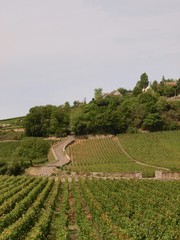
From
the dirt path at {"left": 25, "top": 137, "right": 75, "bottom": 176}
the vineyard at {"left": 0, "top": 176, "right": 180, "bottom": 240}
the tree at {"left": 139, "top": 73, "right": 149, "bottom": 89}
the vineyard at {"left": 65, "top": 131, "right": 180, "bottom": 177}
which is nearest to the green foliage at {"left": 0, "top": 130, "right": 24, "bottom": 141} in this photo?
the dirt path at {"left": 25, "top": 137, "right": 75, "bottom": 176}

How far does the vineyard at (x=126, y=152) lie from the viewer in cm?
6381

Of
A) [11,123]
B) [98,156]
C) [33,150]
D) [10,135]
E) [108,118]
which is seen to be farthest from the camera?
[11,123]

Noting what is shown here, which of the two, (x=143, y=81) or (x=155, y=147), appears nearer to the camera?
(x=155, y=147)

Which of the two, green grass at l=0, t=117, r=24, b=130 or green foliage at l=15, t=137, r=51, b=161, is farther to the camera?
green grass at l=0, t=117, r=24, b=130

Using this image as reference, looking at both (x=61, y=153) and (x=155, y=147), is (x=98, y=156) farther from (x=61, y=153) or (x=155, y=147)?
A: (x=155, y=147)

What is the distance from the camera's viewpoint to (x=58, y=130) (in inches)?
3957

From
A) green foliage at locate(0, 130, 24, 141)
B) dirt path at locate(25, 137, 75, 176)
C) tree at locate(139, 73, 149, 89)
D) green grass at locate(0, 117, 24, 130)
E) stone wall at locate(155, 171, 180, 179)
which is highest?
tree at locate(139, 73, 149, 89)

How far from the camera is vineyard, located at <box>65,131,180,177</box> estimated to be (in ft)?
209

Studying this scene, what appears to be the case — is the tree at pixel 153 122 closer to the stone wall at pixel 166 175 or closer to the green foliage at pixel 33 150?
the green foliage at pixel 33 150

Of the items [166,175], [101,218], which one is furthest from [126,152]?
[101,218]

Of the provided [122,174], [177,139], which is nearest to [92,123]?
[177,139]

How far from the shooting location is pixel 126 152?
256 feet

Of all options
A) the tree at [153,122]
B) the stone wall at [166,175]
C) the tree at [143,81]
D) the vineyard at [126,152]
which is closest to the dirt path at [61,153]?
the vineyard at [126,152]

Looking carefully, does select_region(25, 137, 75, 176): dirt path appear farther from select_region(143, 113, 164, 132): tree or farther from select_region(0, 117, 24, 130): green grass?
select_region(0, 117, 24, 130): green grass
